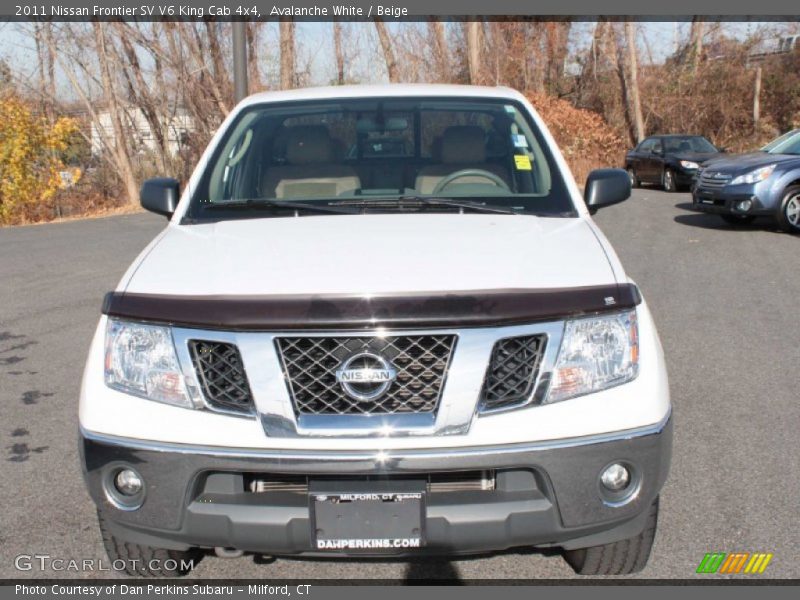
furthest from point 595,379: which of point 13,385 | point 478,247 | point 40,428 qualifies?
point 13,385

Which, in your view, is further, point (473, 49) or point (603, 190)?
point (473, 49)

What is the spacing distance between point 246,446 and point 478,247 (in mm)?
1115

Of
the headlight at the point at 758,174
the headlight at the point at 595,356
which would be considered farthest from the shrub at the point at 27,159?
the headlight at the point at 595,356

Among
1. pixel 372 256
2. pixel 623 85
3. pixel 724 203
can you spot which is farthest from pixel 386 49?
pixel 372 256

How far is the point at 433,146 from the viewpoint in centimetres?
439

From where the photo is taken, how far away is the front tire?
303 cm

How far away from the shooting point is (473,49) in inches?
1137

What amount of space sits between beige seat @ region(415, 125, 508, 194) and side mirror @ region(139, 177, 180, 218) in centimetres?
118

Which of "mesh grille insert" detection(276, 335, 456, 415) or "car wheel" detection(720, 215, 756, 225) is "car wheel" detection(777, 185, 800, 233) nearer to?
"car wheel" detection(720, 215, 756, 225)

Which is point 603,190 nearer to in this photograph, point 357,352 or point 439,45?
point 357,352

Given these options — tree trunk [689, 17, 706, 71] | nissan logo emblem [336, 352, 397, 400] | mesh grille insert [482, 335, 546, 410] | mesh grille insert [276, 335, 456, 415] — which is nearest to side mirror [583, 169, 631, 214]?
mesh grille insert [482, 335, 546, 410]

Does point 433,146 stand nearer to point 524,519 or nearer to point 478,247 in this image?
point 478,247

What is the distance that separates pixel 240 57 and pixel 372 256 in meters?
9.51

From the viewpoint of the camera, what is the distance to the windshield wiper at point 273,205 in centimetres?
372
